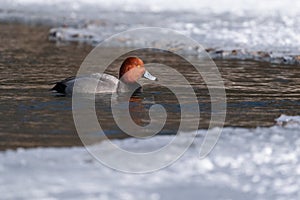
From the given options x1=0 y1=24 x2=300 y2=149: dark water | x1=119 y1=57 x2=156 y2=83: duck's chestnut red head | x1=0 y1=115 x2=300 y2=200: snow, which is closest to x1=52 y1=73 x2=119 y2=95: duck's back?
x1=0 y1=24 x2=300 y2=149: dark water

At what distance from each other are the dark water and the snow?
65 cm

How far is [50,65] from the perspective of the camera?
12234 mm

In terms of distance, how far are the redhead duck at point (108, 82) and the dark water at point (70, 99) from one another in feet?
0.79

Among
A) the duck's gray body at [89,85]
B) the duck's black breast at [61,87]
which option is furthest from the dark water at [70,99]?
→ the duck's gray body at [89,85]

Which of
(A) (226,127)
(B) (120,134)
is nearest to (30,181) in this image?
(B) (120,134)

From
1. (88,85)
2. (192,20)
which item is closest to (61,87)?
(88,85)

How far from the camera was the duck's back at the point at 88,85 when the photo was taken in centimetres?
941

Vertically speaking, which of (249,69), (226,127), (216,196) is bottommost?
(216,196)

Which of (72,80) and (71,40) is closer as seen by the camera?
(72,80)

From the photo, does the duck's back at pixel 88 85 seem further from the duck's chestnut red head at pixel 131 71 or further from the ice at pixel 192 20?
the ice at pixel 192 20

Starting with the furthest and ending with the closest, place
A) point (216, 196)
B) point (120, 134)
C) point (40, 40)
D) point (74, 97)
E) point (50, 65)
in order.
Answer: point (40, 40) < point (50, 65) < point (74, 97) < point (120, 134) < point (216, 196)

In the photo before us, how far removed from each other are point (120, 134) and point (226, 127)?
1191mm

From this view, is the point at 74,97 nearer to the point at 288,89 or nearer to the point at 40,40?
the point at 288,89

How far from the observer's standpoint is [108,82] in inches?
378
